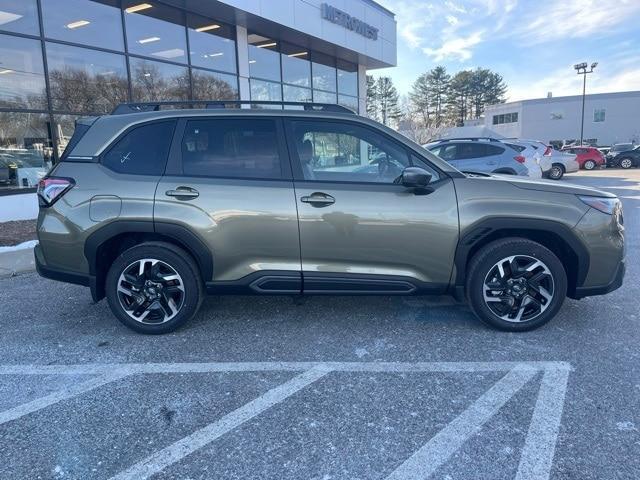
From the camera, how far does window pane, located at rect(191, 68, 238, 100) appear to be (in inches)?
512

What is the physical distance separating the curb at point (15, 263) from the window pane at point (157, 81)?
625 centimetres

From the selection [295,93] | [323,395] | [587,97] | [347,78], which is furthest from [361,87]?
[587,97]

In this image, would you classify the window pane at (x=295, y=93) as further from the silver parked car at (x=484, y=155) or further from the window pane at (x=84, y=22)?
the silver parked car at (x=484, y=155)

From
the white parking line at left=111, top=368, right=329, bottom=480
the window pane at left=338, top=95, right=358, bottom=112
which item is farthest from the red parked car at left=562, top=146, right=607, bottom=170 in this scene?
the white parking line at left=111, top=368, right=329, bottom=480

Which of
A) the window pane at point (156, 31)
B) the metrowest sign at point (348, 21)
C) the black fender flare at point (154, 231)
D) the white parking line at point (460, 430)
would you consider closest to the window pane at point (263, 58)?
the metrowest sign at point (348, 21)

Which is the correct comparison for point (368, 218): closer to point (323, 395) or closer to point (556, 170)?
point (323, 395)

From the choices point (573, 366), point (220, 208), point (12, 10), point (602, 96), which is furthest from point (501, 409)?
point (602, 96)

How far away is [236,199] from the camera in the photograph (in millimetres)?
3711

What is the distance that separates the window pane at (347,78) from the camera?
62.1 ft

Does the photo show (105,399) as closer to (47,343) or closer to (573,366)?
(47,343)

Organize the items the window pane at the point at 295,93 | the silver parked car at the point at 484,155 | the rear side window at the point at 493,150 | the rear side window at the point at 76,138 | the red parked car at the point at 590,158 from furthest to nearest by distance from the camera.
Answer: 1. the red parked car at the point at 590,158
2. the window pane at the point at 295,93
3. the rear side window at the point at 493,150
4. the silver parked car at the point at 484,155
5. the rear side window at the point at 76,138

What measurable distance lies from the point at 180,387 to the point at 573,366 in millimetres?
2720

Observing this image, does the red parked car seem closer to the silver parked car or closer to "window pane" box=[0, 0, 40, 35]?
the silver parked car

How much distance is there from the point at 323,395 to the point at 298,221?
1.37m
